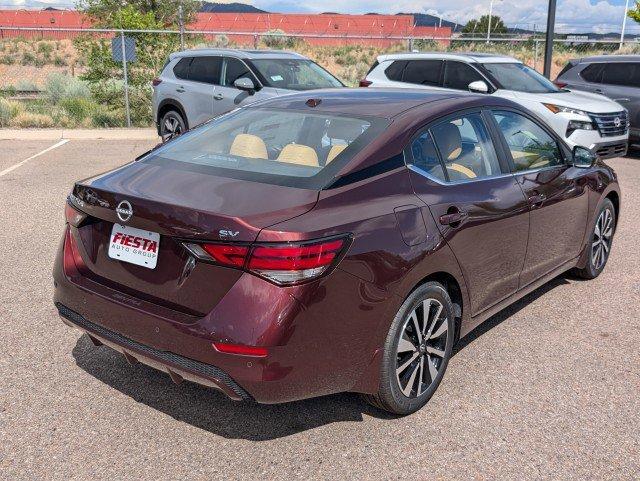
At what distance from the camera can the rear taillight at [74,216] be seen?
3.38 m

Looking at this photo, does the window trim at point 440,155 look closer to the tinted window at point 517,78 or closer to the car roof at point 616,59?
the tinted window at point 517,78

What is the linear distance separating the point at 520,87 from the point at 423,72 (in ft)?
5.57

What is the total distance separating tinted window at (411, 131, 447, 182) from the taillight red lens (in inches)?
45.3

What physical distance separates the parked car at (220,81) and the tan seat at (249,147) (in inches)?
277

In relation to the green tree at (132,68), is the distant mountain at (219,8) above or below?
above

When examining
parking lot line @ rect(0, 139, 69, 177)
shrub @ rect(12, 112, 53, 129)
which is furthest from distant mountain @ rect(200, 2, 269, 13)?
parking lot line @ rect(0, 139, 69, 177)

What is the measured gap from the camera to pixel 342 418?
3.50 meters

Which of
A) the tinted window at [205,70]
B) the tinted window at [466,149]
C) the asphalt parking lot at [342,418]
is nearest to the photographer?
the asphalt parking lot at [342,418]

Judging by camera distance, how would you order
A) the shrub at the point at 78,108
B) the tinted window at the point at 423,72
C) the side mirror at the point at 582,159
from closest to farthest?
the side mirror at the point at 582,159
the tinted window at the point at 423,72
the shrub at the point at 78,108

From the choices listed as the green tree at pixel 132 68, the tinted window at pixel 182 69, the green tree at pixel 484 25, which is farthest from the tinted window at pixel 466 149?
the green tree at pixel 484 25

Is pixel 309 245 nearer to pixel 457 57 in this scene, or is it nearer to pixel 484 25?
pixel 457 57

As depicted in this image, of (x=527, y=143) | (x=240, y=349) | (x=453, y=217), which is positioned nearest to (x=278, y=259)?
(x=240, y=349)

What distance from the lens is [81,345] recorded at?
4.27 meters

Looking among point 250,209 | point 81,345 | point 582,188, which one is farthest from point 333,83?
point 250,209
